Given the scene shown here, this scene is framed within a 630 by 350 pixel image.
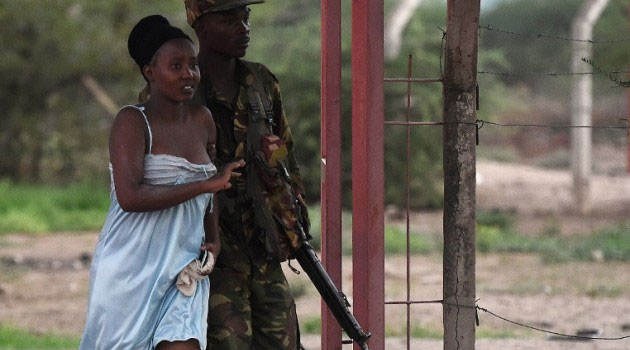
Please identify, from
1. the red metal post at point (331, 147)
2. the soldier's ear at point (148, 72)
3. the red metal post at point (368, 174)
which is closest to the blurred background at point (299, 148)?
the red metal post at point (331, 147)

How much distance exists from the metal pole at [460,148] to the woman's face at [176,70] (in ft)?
4.06

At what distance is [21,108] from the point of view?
19.1 m

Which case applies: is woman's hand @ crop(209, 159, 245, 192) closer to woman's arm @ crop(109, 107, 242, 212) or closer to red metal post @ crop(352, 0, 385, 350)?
woman's arm @ crop(109, 107, 242, 212)

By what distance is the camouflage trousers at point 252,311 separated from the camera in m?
4.04

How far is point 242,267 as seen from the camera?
4098 mm

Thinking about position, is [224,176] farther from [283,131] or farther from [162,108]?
[283,131]

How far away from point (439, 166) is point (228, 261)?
13368mm

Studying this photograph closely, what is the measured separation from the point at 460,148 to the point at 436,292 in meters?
5.99

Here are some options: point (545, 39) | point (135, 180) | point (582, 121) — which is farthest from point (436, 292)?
point (545, 39)

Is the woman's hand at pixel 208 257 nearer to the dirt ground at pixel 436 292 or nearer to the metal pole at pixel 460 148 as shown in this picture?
the metal pole at pixel 460 148

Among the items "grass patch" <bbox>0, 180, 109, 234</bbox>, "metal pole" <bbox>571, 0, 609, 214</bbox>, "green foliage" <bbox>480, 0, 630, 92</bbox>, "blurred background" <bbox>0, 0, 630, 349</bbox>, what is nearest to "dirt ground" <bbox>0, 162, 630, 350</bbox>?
"blurred background" <bbox>0, 0, 630, 349</bbox>

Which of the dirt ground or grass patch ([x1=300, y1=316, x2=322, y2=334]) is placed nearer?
grass patch ([x1=300, y1=316, x2=322, y2=334])

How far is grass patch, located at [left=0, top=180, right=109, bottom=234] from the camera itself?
1462 centimetres

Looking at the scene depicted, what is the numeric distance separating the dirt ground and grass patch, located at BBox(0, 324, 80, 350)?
10.5 inches
